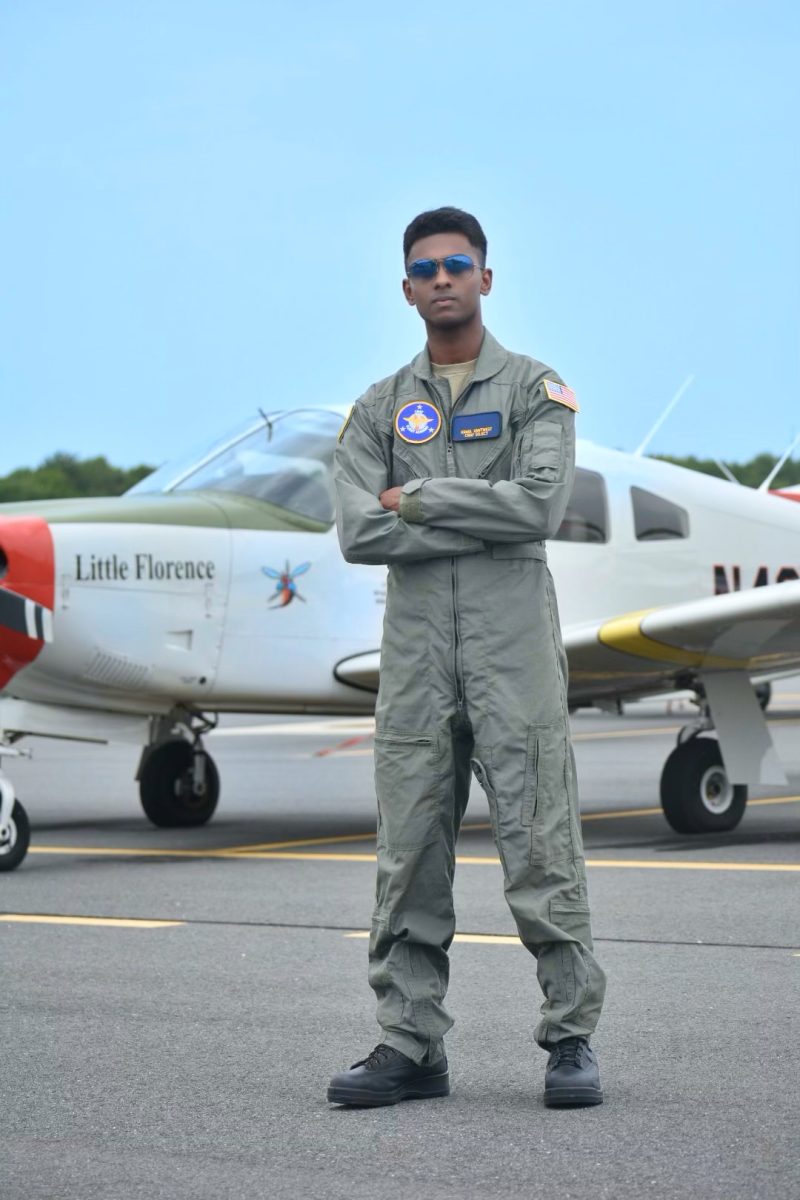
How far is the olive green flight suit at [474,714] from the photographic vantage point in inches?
167

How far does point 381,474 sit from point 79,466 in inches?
3180

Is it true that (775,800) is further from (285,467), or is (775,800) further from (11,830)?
(11,830)

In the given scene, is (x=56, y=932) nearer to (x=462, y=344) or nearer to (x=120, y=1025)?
(x=120, y=1025)

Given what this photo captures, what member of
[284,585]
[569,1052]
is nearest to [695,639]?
[284,585]

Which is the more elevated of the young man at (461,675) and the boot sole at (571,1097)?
the young man at (461,675)

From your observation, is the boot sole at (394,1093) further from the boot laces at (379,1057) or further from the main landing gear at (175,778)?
the main landing gear at (175,778)

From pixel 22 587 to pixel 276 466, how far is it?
2.04m

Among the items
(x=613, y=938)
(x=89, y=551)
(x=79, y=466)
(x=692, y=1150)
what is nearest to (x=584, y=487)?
(x=89, y=551)

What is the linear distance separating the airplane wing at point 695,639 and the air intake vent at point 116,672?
234cm

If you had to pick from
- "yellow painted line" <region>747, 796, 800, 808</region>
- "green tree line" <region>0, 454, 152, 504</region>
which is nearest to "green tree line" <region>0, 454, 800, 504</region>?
"green tree line" <region>0, 454, 152, 504</region>

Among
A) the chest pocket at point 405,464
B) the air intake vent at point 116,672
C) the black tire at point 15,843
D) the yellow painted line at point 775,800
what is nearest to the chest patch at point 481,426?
the chest pocket at point 405,464

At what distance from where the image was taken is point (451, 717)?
4289mm

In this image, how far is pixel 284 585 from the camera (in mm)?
10289

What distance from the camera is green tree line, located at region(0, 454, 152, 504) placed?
253ft
